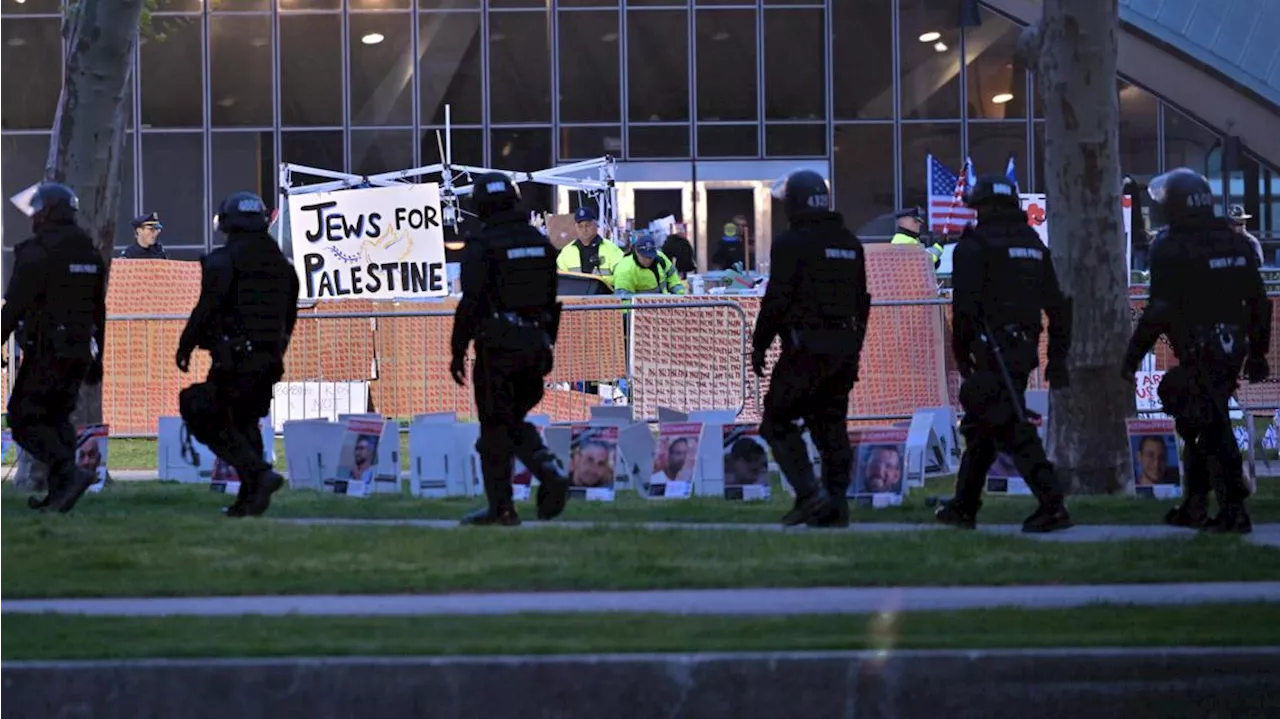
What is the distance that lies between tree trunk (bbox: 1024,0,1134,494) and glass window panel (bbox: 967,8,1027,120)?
25.6m

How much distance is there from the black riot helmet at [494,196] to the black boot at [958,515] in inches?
108

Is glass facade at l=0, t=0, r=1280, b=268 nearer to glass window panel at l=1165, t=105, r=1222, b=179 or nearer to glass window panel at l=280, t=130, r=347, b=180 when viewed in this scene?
glass window panel at l=280, t=130, r=347, b=180

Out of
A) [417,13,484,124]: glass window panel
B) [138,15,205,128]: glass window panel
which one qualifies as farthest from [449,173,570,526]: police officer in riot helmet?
[138,15,205,128]: glass window panel

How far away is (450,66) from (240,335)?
26785 millimetres

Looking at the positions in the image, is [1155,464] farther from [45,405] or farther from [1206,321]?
[45,405]

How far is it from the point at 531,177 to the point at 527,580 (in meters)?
16.1

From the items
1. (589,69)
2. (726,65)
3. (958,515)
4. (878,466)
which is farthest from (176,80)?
(958,515)

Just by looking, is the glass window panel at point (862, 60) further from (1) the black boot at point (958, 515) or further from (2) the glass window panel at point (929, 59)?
(1) the black boot at point (958, 515)

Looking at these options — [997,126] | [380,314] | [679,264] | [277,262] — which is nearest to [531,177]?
[679,264]

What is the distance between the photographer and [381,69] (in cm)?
3847

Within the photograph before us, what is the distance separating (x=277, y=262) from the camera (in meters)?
12.3

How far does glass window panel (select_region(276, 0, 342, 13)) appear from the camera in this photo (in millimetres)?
38531

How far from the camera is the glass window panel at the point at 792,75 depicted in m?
38.6

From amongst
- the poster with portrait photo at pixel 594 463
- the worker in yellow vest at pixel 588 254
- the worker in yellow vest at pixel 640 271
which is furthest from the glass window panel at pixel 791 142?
the poster with portrait photo at pixel 594 463
